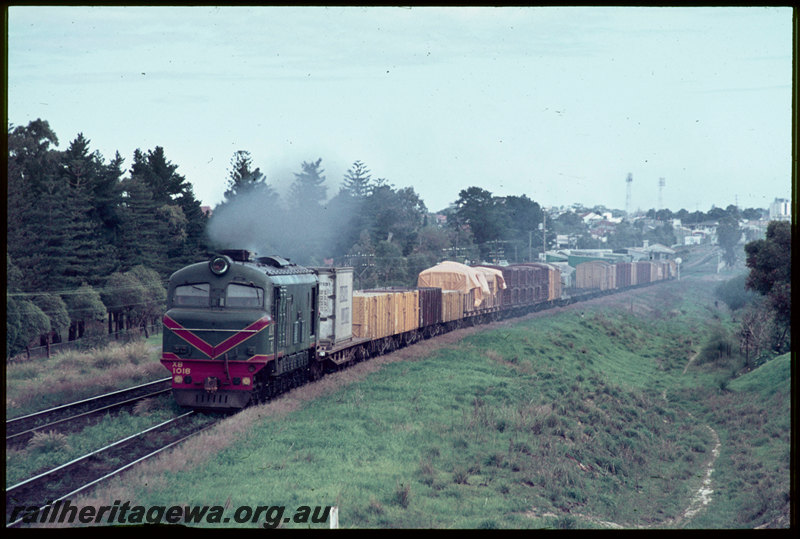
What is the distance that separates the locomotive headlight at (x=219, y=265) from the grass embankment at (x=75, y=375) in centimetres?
677

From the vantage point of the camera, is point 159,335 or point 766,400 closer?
point 766,400

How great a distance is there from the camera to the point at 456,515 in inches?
543

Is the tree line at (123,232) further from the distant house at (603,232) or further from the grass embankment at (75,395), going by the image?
the distant house at (603,232)

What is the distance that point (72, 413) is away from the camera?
1967 centimetres

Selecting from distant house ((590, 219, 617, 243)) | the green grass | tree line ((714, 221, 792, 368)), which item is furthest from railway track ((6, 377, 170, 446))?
distant house ((590, 219, 617, 243))

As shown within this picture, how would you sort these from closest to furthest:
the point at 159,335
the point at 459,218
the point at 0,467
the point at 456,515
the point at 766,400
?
the point at 0,467 → the point at 456,515 → the point at 766,400 → the point at 159,335 → the point at 459,218

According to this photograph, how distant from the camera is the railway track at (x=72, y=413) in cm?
Answer: 1753

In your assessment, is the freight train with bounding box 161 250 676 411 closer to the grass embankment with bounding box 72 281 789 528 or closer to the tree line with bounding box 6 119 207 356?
the grass embankment with bounding box 72 281 789 528

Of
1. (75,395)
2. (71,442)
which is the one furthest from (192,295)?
(75,395)

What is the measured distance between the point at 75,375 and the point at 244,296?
1219 cm

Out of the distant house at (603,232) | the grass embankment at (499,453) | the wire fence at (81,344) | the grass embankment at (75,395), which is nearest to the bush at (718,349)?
the grass embankment at (499,453)

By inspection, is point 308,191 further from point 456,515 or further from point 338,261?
point 456,515

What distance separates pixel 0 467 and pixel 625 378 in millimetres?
31722
